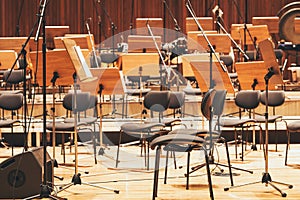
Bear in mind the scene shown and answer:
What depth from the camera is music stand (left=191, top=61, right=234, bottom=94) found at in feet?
19.7

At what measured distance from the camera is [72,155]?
7016 millimetres

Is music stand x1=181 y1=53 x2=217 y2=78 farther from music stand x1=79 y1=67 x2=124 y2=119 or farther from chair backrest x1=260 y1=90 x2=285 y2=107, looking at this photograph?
music stand x1=79 y1=67 x2=124 y2=119

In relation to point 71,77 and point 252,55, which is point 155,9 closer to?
point 252,55

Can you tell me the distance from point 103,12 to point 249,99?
21.1 ft

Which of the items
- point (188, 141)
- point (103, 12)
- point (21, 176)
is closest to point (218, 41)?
point (188, 141)

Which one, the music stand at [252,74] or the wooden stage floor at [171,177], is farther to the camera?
the music stand at [252,74]

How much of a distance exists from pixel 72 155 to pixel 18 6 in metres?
6.25

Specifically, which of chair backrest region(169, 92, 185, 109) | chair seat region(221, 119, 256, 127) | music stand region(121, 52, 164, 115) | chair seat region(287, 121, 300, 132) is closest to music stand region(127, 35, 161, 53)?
music stand region(121, 52, 164, 115)

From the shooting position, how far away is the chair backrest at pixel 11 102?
6.87 metres

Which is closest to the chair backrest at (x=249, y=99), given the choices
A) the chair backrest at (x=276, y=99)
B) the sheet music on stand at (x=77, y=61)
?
the chair backrest at (x=276, y=99)

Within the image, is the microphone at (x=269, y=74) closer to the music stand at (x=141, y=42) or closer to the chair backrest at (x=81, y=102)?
the chair backrest at (x=81, y=102)

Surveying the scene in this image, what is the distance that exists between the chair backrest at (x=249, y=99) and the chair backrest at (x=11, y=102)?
225 cm

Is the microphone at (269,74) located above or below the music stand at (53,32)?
below

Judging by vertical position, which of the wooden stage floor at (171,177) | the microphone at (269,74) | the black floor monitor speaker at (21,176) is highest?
the microphone at (269,74)
